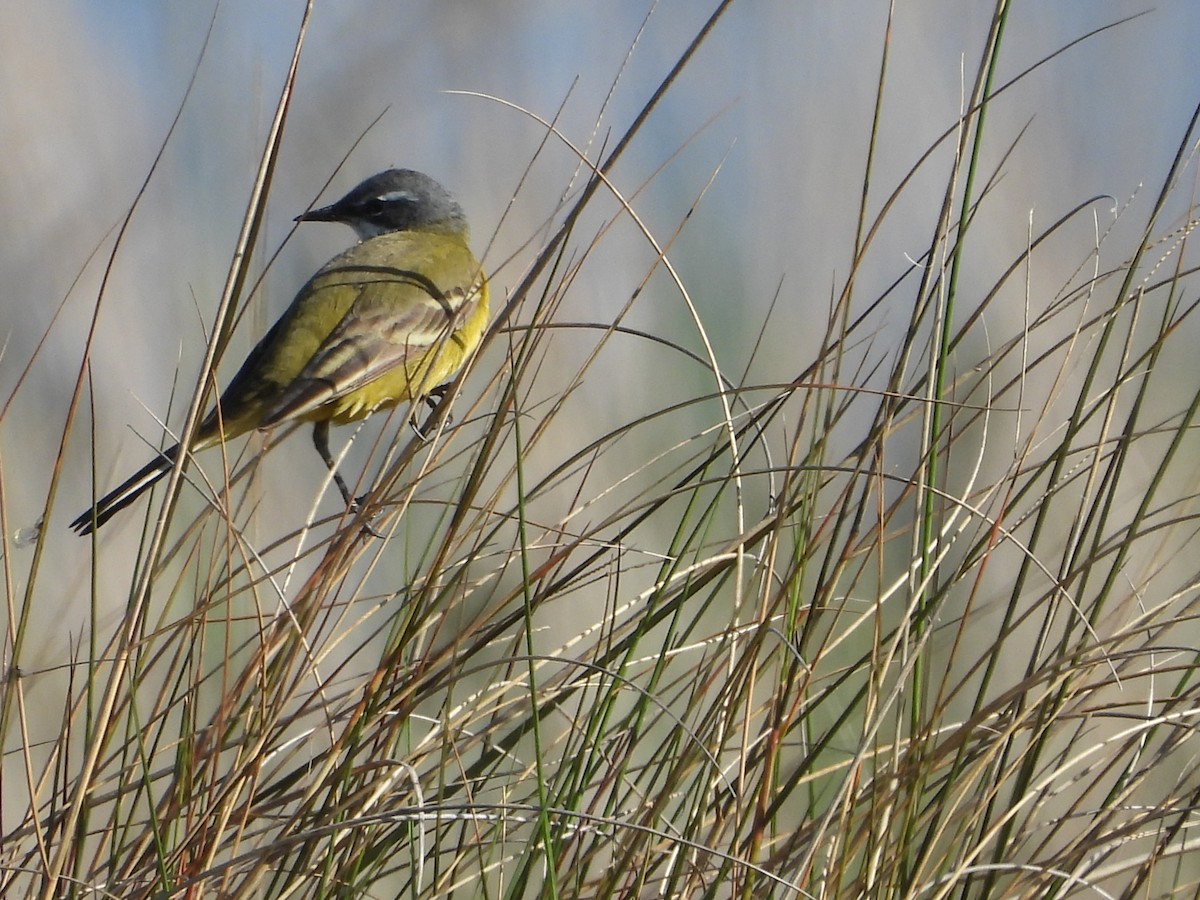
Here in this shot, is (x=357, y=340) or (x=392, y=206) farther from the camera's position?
(x=392, y=206)

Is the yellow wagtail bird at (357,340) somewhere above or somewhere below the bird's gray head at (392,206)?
below

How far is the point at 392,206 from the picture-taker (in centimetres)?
469

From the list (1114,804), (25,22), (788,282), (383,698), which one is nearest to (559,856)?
(383,698)

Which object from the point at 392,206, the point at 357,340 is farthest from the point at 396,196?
the point at 357,340

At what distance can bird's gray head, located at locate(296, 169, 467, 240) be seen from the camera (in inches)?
182

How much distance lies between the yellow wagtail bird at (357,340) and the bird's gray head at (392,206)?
1cm

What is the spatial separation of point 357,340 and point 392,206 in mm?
1047

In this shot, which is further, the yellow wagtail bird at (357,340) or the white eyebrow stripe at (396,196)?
the white eyebrow stripe at (396,196)

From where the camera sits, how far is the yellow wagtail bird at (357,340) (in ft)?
11.8

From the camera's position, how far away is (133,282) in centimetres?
525

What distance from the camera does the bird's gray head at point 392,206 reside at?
462 centimetres

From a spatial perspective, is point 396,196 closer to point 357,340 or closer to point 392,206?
point 392,206

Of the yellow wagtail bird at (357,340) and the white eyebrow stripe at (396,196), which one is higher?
the white eyebrow stripe at (396,196)

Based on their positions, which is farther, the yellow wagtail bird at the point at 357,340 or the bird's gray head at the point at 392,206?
the bird's gray head at the point at 392,206
